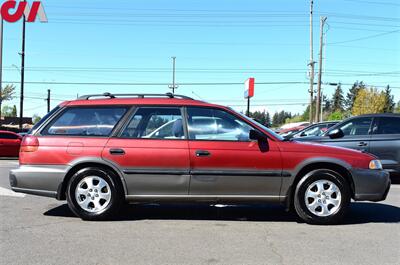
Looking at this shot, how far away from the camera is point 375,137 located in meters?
10.1

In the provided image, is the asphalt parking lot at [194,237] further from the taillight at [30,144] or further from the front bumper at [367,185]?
the taillight at [30,144]

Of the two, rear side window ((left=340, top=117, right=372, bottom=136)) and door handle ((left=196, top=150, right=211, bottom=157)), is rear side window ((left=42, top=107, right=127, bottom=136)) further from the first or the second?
rear side window ((left=340, top=117, right=372, bottom=136))

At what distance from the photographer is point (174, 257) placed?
14.6 ft

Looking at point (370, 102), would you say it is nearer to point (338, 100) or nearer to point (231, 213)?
point (338, 100)

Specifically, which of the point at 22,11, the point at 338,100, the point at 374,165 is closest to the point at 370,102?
the point at 338,100

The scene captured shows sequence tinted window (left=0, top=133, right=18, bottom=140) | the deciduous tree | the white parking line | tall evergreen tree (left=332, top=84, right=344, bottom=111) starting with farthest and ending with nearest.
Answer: tall evergreen tree (left=332, top=84, right=344, bottom=111), the deciduous tree, tinted window (left=0, top=133, right=18, bottom=140), the white parking line

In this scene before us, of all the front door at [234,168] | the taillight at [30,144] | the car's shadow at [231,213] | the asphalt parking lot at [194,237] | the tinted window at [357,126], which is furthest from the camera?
the tinted window at [357,126]

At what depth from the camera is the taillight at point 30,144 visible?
20.1 ft

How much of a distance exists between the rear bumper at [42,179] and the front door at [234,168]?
73.1 inches

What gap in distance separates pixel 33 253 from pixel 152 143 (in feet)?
6.96

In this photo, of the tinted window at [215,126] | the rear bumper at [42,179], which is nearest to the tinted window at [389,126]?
the tinted window at [215,126]

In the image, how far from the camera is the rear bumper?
6.02 meters

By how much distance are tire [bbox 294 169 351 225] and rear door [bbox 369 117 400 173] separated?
15.1 feet

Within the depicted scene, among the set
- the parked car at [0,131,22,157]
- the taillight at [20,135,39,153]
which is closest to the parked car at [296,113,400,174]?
the taillight at [20,135,39,153]
